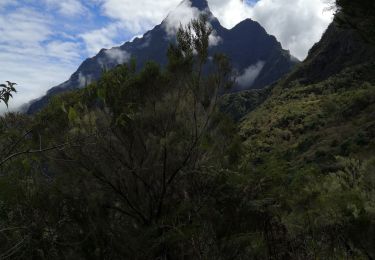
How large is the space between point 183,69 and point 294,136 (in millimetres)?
57558

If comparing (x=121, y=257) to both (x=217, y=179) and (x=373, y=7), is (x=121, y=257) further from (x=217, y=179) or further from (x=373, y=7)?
(x=373, y=7)

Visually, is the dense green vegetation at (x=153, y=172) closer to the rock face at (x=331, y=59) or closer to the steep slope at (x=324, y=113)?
the steep slope at (x=324, y=113)

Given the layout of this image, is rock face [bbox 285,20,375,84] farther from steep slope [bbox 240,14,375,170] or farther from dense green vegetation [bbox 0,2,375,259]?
dense green vegetation [bbox 0,2,375,259]

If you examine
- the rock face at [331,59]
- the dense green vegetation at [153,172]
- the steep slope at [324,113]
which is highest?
the rock face at [331,59]

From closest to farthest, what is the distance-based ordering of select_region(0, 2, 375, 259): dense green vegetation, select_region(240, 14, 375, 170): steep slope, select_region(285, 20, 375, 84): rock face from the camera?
select_region(0, 2, 375, 259): dense green vegetation
select_region(240, 14, 375, 170): steep slope
select_region(285, 20, 375, 84): rock face

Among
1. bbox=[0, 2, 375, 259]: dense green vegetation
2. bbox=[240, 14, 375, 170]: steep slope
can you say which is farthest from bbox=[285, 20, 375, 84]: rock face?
bbox=[0, 2, 375, 259]: dense green vegetation

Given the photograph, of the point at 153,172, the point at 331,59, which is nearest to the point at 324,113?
the point at 331,59

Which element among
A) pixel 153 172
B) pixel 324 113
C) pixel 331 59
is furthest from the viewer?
pixel 331 59

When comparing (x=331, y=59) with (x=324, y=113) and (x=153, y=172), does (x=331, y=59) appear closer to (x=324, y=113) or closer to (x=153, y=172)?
(x=324, y=113)

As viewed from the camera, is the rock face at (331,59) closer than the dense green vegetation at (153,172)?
No

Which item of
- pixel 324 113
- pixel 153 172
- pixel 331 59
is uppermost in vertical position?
pixel 331 59

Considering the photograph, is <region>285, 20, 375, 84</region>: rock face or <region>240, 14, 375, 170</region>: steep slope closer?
<region>240, 14, 375, 170</region>: steep slope

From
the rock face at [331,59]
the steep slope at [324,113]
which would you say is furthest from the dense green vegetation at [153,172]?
the rock face at [331,59]

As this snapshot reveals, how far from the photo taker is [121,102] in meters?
8.98
